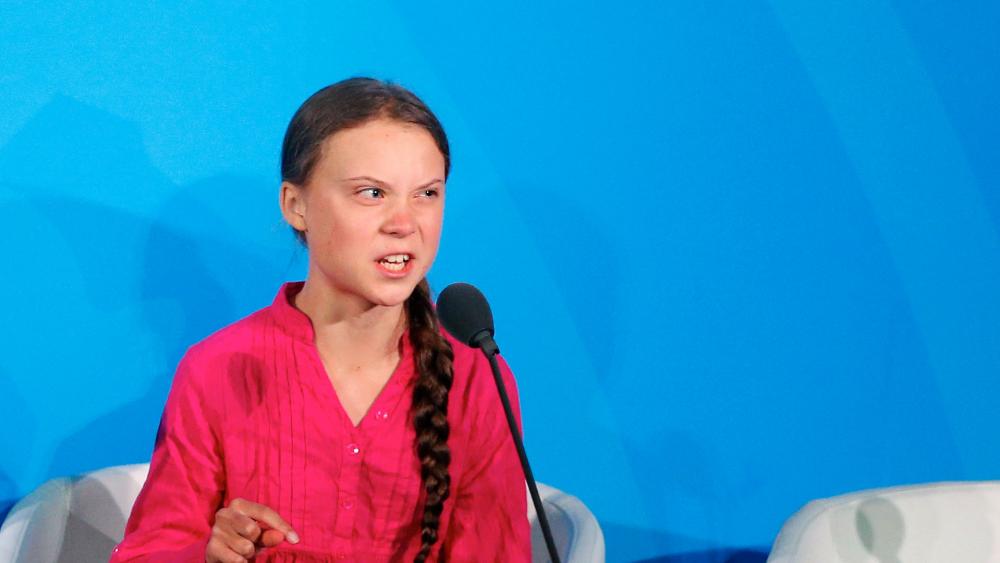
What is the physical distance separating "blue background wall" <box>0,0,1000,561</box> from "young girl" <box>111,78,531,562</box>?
37 centimetres

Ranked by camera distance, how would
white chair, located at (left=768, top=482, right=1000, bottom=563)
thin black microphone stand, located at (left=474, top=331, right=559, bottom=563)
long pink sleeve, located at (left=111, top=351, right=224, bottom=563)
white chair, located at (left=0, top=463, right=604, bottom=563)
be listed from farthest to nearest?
white chair, located at (left=768, top=482, right=1000, bottom=563)
white chair, located at (left=0, top=463, right=604, bottom=563)
long pink sleeve, located at (left=111, top=351, right=224, bottom=563)
thin black microphone stand, located at (left=474, top=331, right=559, bottom=563)

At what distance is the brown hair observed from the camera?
1.43 m

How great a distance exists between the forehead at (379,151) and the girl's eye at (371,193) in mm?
18

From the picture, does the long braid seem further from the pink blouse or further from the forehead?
the forehead

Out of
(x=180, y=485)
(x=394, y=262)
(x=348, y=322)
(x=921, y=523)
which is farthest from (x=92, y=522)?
(x=921, y=523)

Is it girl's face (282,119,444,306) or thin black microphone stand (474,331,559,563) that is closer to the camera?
thin black microphone stand (474,331,559,563)

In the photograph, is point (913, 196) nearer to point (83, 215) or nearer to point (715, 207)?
point (715, 207)

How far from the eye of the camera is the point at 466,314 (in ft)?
3.87

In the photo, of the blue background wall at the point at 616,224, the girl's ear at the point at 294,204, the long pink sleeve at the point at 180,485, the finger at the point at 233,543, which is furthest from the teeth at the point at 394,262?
the blue background wall at the point at 616,224

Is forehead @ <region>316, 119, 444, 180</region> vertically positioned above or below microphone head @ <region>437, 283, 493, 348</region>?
above

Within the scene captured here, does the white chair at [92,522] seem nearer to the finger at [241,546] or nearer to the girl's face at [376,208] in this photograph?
the girl's face at [376,208]

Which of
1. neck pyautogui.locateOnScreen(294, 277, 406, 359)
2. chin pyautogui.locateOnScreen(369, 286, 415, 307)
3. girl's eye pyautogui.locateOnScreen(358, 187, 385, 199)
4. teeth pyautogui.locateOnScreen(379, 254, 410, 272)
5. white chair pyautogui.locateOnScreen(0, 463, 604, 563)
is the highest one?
girl's eye pyautogui.locateOnScreen(358, 187, 385, 199)

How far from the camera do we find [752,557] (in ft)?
6.81

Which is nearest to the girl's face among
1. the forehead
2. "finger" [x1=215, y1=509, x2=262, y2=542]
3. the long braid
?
the forehead
